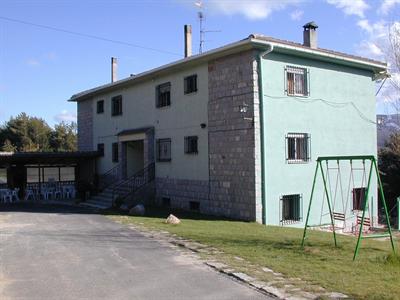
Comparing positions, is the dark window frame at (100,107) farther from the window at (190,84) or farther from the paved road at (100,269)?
the paved road at (100,269)

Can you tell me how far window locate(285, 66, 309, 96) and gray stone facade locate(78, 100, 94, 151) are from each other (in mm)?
15368

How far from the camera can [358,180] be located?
20.4 m

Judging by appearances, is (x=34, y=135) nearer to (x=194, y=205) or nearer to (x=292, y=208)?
(x=194, y=205)

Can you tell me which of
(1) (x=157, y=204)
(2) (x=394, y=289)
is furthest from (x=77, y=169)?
(2) (x=394, y=289)

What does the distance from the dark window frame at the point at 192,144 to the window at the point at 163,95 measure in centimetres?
232

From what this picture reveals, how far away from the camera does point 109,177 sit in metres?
26.7

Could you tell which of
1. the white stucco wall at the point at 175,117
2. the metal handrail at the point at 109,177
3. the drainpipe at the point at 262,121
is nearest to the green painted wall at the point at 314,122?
the drainpipe at the point at 262,121

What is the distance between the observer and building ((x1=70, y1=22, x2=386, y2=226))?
17.0m

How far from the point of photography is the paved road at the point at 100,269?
6.84m

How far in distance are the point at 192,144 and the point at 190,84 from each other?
2.57 meters

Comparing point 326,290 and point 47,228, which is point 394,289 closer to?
point 326,290

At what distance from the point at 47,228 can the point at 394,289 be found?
34.4 ft

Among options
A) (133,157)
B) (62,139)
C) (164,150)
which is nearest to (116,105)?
(133,157)

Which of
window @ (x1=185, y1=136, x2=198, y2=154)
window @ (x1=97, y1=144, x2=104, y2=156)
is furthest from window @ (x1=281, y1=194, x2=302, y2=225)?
window @ (x1=97, y1=144, x2=104, y2=156)
